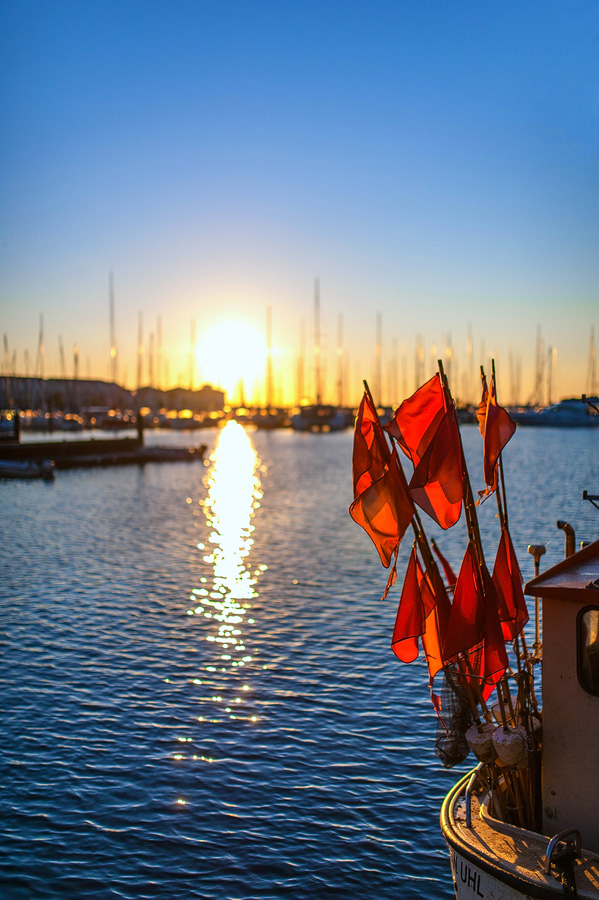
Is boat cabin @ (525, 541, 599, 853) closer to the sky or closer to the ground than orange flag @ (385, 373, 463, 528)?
closer to the ground

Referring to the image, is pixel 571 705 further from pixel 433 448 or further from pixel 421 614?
pixel 433 448

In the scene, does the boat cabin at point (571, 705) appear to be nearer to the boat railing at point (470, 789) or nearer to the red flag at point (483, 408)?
the boat railing at point (470, 789)

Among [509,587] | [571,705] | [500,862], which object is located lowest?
[500,862]

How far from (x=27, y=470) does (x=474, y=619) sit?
70451 millimetres

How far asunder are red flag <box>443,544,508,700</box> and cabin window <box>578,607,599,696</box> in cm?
81

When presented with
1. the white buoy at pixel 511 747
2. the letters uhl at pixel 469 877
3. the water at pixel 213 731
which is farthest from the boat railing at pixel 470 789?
the water at pixel 213 731

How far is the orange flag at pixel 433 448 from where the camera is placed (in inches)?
330

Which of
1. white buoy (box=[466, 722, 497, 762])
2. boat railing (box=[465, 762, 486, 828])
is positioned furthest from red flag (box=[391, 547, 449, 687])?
boat railing (box=[465, 762, 486, 828])

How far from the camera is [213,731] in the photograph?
53.8 ft

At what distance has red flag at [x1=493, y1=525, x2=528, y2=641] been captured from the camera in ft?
29.6

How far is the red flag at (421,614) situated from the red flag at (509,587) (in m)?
0.64

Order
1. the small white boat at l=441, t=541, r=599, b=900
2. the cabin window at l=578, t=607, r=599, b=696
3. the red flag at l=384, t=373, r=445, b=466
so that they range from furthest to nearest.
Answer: the red flag at l=384, t=373, r=445, b=466 < the cabin window at l=578, t=607, r=599, b=696 < the small white boat at l=441, t=541, r=599, b=900

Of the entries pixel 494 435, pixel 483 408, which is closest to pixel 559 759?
pixel 494 435

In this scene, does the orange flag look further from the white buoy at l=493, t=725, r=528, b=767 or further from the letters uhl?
the letters uhl
